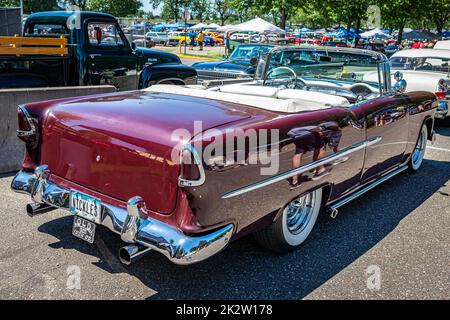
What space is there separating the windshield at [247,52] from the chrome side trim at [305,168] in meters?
7.60

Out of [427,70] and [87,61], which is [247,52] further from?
[87,61]

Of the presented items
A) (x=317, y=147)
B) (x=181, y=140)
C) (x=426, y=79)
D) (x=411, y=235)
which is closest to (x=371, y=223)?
(x=411, y=235)

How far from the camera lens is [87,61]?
21.8 ft

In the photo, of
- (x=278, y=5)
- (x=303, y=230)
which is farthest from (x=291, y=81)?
(x=278, y=5)

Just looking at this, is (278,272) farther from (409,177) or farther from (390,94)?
(409,177)

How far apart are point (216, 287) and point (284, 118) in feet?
3.86

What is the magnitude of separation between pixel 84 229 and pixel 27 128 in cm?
92

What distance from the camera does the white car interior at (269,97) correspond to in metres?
3.22

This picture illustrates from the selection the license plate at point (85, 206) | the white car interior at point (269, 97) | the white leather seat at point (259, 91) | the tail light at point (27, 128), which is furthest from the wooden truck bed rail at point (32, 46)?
the license plate at point (85, 206)

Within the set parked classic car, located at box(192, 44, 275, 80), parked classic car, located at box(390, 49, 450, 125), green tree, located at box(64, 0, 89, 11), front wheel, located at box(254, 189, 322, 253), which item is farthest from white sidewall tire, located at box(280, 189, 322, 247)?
green tree, located at box(64, 0, 89, 11)

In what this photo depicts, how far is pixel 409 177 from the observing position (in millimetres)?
5438

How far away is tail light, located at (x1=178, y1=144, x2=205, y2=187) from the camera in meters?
2.35

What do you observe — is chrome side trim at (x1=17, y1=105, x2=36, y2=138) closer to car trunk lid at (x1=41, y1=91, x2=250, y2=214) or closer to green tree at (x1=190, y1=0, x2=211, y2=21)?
car trunk lid at (x1=41, y1=91, x2=250, y2=214)
